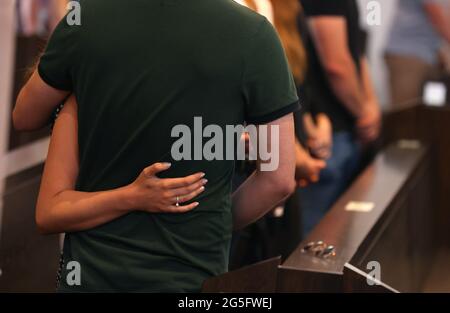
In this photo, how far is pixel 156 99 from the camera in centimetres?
142

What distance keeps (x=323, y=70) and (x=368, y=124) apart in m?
0.39

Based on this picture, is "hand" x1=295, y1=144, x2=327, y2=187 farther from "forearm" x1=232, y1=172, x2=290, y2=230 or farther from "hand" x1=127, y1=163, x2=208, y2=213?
"hand" x1=127, y1=163, x2=208, y2=213

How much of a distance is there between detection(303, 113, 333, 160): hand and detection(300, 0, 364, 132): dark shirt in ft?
0.73

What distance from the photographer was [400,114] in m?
4.03

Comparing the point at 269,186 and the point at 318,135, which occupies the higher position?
the point at 318,135

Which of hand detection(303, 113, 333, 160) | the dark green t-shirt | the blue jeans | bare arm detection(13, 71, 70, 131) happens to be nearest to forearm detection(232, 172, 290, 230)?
the dark green t-shirt

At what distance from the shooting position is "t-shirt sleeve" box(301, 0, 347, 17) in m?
3.22

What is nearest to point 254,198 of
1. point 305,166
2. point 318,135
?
point 305,166

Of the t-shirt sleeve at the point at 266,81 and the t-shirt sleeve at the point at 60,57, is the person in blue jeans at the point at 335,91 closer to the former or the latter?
the t-shirt sleeve at the point at 266,81

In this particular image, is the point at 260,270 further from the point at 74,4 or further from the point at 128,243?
the point at 74,4

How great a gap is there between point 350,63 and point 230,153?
6.49ft
